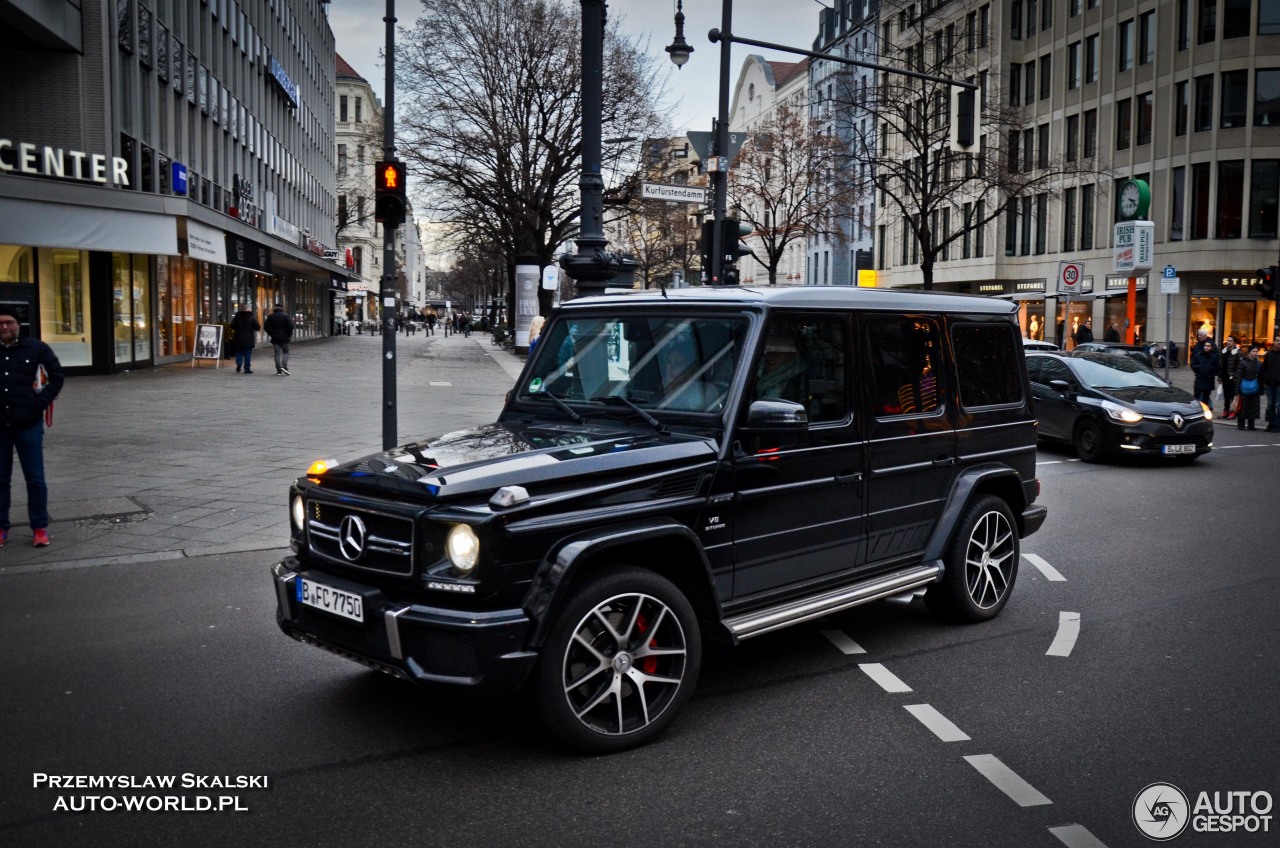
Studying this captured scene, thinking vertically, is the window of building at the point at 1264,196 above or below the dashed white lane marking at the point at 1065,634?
above

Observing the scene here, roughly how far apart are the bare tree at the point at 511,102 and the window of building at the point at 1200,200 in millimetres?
22040

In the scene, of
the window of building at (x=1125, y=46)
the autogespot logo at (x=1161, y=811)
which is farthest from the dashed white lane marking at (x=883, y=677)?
the window of building at (x=1125, y=46)

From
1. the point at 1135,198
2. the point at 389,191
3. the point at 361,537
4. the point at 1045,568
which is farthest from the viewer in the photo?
the point at 1135,198

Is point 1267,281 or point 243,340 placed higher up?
point 1267,281

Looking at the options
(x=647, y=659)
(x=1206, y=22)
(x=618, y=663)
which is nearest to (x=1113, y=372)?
(x=647, y=659)

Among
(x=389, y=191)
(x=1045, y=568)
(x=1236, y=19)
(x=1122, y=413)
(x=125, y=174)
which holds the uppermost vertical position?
(x=1236, y=19)

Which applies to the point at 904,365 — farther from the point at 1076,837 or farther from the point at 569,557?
the point at 1076,837

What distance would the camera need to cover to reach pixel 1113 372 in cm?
1611

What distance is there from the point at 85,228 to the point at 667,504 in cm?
2391

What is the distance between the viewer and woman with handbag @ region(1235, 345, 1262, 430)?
64.5 feet

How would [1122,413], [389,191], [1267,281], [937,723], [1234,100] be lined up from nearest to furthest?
[937,723] < [389,191] < [1122,413] < [1267,281] < [1234,100]

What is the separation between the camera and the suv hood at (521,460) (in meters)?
4.25

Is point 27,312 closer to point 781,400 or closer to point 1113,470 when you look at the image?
point 1113,470

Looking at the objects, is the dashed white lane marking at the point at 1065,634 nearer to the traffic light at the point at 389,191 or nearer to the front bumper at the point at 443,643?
the front bumper at the point at 443,643
